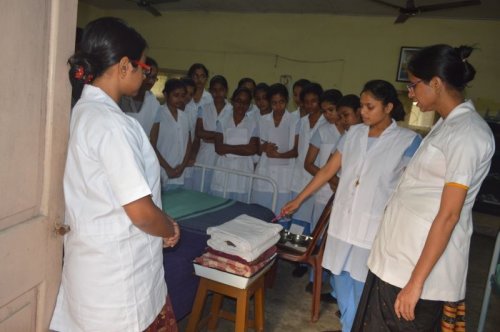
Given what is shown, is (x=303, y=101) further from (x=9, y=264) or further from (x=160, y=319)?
(x=9, y=264)

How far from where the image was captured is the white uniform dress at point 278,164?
400 centimetres

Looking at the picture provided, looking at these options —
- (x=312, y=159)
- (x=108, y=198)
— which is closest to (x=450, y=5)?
(x=312, y=159)

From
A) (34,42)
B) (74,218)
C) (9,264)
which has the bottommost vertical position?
(9,264)

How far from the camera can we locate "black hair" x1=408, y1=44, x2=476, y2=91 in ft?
4.95

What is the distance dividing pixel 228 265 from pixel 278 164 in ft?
6.74

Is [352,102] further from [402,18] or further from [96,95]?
[402,18]

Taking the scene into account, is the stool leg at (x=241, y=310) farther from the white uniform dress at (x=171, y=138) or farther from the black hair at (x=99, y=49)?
the white uniform dress at (x=171, y=138)

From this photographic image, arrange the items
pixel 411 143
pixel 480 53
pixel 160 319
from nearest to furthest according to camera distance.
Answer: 1. pixel 160 319
2. pixel 411 143
3. pixel 480 53

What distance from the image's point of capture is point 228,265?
2.08m

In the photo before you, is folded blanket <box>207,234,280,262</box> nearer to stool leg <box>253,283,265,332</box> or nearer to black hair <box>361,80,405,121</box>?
stool leg <box>253,283,265,332</box>

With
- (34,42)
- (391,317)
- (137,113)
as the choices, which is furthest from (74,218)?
(137,113)

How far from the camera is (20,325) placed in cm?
126

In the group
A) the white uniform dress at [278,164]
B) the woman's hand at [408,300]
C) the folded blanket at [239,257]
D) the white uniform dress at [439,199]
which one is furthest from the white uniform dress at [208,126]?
the woman's hand at [408,300]

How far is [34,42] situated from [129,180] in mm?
451
